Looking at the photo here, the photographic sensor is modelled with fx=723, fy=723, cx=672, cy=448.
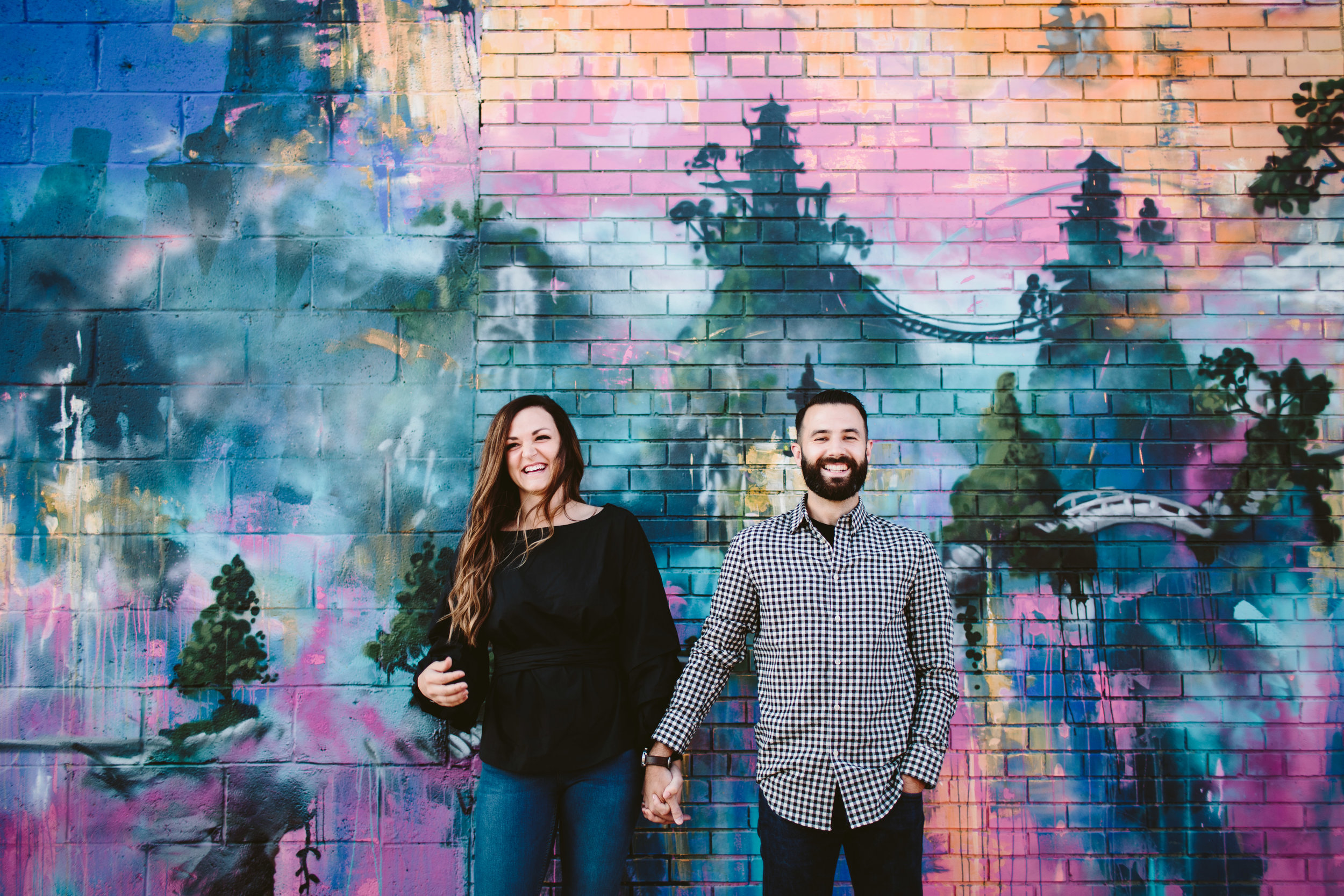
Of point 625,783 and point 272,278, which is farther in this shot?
point 272,278

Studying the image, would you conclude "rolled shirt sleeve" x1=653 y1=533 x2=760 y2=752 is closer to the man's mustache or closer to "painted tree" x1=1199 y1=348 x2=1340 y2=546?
the man's mustache

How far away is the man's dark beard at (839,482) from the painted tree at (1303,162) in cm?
237

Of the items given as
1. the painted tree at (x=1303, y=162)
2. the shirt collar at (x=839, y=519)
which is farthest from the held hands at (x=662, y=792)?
the painted tree at (x=1303, y=162)

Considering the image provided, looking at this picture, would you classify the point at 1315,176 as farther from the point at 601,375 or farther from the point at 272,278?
the point at 272,278

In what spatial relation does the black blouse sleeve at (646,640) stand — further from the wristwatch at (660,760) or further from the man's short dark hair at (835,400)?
the man's short dark hair at (835,400)

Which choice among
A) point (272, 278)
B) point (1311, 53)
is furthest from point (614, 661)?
point (1311, 53)

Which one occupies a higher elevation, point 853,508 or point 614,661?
point 853,508

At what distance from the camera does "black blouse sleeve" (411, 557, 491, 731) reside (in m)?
2.34

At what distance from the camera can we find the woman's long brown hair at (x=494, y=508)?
235 centimetres

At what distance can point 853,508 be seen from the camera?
2.38m

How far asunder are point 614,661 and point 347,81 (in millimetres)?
2695

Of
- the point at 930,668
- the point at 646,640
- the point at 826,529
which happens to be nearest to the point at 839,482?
the point at 826,529

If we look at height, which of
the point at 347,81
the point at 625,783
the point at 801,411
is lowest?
the point at 625,783

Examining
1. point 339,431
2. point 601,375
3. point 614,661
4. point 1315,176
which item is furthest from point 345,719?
point 1315,176
